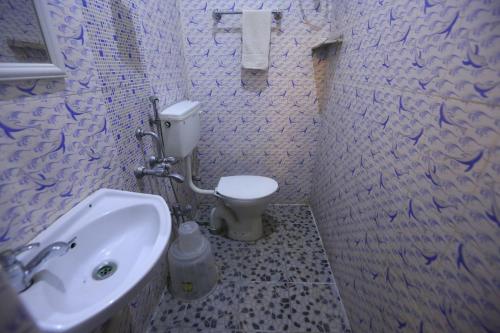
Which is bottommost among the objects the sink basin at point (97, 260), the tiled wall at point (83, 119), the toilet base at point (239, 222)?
the toilet base at point (239, 222)

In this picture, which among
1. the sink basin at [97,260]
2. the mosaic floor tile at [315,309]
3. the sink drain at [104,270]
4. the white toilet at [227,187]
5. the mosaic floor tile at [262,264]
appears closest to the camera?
the sink basin at [97,260]

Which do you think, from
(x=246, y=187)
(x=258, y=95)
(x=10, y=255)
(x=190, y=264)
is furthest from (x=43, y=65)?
(x=258, y=95)

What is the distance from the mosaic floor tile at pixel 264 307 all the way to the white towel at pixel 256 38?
1436 mm

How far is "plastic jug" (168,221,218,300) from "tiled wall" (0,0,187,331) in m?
0.13

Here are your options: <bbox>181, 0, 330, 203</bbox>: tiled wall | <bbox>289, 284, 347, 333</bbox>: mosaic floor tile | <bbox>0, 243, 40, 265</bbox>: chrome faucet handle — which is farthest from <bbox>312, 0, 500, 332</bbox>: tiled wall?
<bbox>0, 243, 40, 265</bbox>: chrome faucet handle

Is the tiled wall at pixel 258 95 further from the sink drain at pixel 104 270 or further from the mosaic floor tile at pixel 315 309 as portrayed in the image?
the sink drain at pixel 104 270

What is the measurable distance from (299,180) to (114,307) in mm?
1659

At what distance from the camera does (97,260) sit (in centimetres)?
66

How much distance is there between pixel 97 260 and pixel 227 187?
3.03 feet

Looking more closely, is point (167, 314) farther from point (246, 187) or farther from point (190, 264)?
point (246, 187)

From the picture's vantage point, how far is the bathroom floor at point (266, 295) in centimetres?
110

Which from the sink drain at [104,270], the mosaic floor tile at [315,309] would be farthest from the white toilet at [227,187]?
the sink drain at [104,270]

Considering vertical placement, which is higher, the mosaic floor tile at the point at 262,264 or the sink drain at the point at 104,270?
the sink drain at the point at 104,270

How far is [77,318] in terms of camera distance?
1.32 feet
